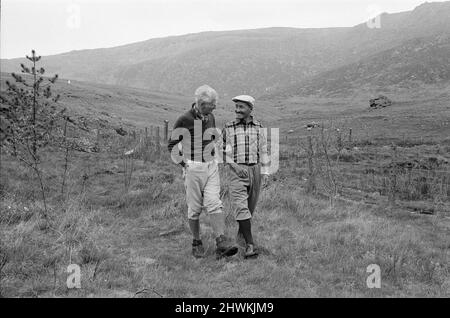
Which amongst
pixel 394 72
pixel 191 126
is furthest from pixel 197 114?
pixel 394 72

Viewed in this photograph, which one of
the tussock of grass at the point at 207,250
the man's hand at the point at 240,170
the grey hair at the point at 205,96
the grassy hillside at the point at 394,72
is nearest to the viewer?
the tussock of grass at the point at 207,250

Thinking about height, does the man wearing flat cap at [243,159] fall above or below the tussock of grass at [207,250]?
above

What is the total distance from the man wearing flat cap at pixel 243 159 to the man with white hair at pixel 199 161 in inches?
10.9

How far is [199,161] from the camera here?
531 centimetres

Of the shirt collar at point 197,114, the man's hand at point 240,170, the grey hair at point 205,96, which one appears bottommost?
the man's hand at point 240,170

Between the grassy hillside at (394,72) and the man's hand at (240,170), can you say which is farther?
the grassy hillside at (394,72)

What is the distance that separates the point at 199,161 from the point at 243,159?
625 mm

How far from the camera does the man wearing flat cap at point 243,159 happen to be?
551 centimetres

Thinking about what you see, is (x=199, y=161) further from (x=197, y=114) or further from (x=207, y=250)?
(x=207, y=250)

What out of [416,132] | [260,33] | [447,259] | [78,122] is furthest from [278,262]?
[260,33]

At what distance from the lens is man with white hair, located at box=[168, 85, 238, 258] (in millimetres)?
5246

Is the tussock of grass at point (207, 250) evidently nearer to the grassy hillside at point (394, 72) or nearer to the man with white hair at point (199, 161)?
the man with white hair at point (199, 161)

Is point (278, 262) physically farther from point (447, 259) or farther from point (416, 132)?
point (416, 132)

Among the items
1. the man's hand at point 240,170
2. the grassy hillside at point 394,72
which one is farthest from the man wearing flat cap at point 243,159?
the grassy hillside at point 394,72
